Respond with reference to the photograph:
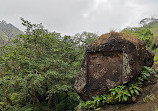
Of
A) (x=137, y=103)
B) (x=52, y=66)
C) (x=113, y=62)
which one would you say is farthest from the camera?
(x=52, y=66)

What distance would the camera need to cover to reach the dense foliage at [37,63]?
6.52m

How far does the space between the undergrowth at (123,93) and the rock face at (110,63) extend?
264 millimetres

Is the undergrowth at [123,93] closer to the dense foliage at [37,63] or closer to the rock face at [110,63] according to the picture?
the rock face at [110,63]

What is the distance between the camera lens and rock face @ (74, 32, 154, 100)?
5023mm

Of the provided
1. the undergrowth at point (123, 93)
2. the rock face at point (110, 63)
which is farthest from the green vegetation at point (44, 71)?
the rock face at point (110, 63)

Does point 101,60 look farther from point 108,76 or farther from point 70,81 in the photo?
point 70,81

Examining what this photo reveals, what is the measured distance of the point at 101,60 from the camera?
19.1 feet

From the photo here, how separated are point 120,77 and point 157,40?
17.6m

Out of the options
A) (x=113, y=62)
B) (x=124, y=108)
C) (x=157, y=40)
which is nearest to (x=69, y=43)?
(x=113, y=62)

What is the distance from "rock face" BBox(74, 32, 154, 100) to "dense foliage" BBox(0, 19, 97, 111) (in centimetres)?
215

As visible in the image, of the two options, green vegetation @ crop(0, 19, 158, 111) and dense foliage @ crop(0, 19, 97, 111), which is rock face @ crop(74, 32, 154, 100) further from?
dense foliage @ crop(0, 19, 97, 111)

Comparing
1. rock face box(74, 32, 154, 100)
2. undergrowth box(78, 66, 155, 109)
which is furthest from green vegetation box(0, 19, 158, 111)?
rock face box(74, 32, 154, 100)

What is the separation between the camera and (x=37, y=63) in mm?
7207

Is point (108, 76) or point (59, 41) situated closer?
point (108, 76)
